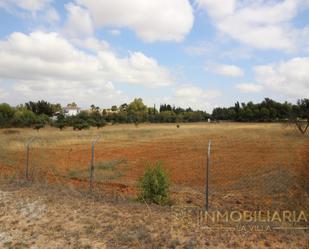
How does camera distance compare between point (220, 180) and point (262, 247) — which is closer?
point (262, 247)

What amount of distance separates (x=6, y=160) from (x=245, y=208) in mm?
16960

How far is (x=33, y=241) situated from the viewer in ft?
20.1

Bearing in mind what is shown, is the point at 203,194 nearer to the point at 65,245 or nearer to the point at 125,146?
the point at 65,245

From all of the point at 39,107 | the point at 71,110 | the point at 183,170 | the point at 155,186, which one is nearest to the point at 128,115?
the point at 39,107

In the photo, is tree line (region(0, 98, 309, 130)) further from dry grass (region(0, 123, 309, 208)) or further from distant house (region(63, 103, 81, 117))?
dry grass (region(0, 123, 309, 208))

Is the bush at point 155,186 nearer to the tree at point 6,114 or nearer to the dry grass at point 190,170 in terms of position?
the dry grass at point 190,170

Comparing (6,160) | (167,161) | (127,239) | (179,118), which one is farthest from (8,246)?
(179,118)

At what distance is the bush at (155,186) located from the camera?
878cm

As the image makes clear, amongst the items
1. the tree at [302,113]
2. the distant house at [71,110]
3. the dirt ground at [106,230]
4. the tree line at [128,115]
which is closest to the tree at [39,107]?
the tree line at [128,115]

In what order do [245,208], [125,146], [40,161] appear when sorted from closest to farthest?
[245,208]
[40,161]
[125,146]

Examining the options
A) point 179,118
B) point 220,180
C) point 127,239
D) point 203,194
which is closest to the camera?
point 127,239

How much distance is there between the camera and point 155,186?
8.78 metres

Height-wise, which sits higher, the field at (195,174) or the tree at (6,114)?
the tree at (6,114)

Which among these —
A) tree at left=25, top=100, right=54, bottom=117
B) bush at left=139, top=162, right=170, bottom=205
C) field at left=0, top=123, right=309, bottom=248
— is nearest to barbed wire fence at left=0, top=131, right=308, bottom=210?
field at left=0, top=123, right=309, bottom=248
